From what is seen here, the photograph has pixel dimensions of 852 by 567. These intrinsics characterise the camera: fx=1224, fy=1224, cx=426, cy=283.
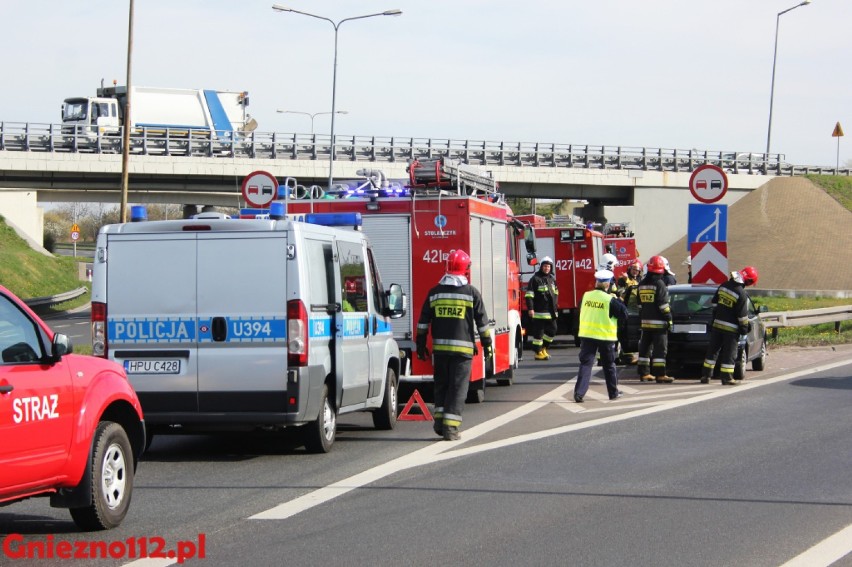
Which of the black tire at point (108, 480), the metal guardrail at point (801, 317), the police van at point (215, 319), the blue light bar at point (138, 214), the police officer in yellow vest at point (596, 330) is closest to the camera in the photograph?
the black tire at point (108, 480)

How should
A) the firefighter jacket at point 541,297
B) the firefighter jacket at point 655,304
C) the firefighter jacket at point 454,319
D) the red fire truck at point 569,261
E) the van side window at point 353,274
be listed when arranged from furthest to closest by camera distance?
1. the red fire truck at point 569,261
2. the firefighter jacket at point 541,297
3. the firefighter jacket at point 655,304
4. the firefighter jacket at point 454,319
5. the van side window at point 353,274

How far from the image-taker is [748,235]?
64.3 meters

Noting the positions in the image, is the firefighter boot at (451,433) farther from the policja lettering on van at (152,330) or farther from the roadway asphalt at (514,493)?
the policja lettering on van at (152,330)

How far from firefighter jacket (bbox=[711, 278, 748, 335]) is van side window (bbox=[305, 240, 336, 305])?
822 cm

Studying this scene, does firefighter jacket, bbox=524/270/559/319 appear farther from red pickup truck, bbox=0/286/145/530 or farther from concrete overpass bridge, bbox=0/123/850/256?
concrete overpass bridge, bbox=0/123/850/256

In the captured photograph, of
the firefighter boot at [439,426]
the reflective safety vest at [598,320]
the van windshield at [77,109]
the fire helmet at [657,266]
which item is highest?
the van windshield at [77,109]

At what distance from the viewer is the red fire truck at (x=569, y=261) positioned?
28.8 meters

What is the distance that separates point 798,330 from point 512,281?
14636 millimetres

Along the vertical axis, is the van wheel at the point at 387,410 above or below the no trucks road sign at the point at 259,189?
below

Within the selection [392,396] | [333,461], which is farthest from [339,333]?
[392,396]

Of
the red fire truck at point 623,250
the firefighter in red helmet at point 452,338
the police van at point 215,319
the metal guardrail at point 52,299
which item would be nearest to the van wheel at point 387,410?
the firefighter in red helmet at point 452,338

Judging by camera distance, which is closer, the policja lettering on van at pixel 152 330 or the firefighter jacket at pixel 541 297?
the policja lettering on van at pixel 152 330

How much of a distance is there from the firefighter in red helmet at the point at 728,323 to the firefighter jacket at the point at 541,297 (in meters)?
5.94

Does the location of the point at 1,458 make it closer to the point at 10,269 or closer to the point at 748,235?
the point at 10,269
